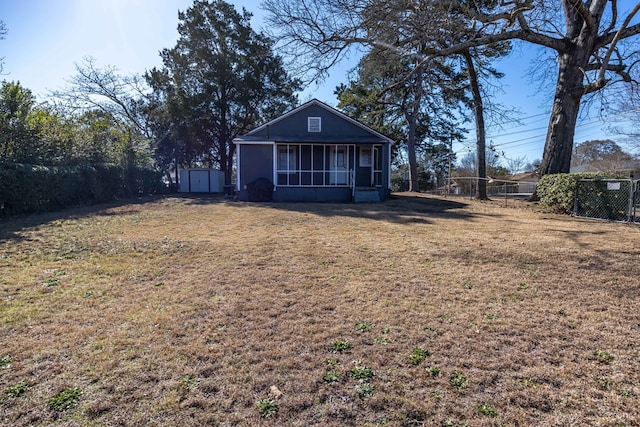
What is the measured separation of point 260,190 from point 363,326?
13414 millimetres

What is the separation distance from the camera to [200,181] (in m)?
25.1

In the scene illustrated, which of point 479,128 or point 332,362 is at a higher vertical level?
point 479,128

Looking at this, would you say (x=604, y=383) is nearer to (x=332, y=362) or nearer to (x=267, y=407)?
(x=332, y=362)

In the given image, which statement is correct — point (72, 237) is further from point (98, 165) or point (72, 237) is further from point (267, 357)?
point (98, 165)

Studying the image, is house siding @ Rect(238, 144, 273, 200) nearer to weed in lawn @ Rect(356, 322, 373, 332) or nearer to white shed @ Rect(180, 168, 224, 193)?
white shed @ Rect(180, 168, 224, 193)

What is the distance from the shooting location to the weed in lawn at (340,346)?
9.36 ft

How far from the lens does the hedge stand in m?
10.0

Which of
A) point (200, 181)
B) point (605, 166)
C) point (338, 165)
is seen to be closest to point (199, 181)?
point (200, 181)

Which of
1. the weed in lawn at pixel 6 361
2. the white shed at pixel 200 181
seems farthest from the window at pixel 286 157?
the weed in lawn at pixel 6 361

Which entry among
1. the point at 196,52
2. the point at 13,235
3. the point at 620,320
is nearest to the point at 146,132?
the point at 196,52

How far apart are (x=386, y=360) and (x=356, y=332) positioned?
0.50 metres

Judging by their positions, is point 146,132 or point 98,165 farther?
point 146,132

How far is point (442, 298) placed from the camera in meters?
3.94

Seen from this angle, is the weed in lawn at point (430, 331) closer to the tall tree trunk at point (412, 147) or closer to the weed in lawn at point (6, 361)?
the weed in lawn at point (6, 361)
